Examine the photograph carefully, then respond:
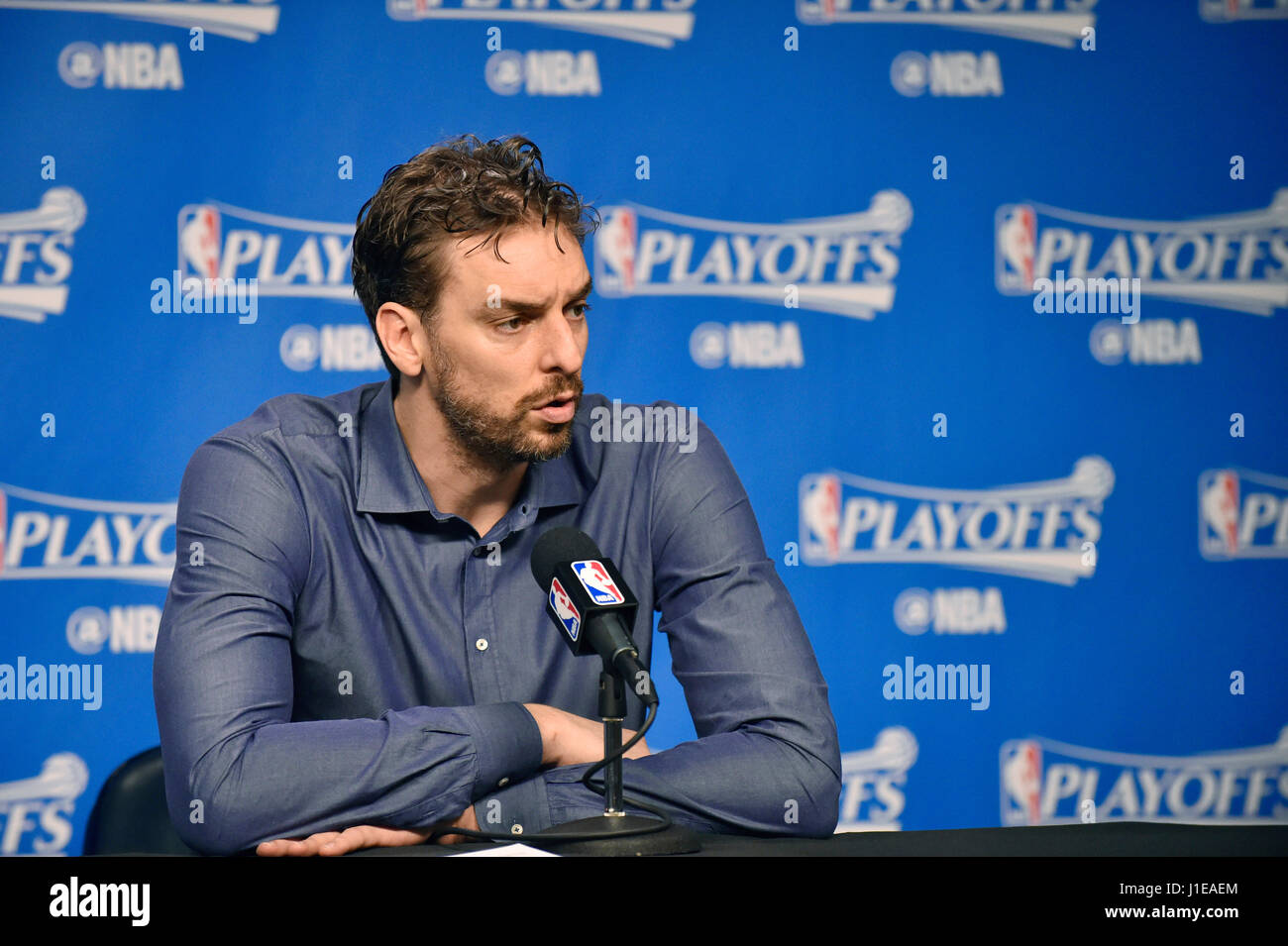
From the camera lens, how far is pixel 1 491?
3479mm

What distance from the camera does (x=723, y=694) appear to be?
1946 millimetres

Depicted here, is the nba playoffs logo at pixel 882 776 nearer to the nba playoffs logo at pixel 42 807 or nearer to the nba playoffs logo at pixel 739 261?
the nba playoffs logo at pixel 739 261

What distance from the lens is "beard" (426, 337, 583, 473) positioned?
203 centimetres

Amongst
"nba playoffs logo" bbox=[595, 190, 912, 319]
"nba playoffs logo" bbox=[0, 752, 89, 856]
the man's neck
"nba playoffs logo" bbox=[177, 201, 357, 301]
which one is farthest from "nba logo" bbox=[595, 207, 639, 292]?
"nba playoffs logo" bbox=[0, 752, 89, 856]

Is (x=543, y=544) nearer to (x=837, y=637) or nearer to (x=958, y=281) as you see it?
(x=837, y=637)

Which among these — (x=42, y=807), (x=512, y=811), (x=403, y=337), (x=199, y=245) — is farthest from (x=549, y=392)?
(x=42, y=807)

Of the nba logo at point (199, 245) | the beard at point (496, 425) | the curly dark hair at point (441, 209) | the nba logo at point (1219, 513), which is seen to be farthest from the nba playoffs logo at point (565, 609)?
the nba logo at point (1219, 513)

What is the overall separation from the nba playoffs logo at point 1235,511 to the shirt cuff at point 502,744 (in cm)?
277

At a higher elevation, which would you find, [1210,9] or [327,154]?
[1210,9]

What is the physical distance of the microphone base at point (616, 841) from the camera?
135cm

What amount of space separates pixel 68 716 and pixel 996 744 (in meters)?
2.83
